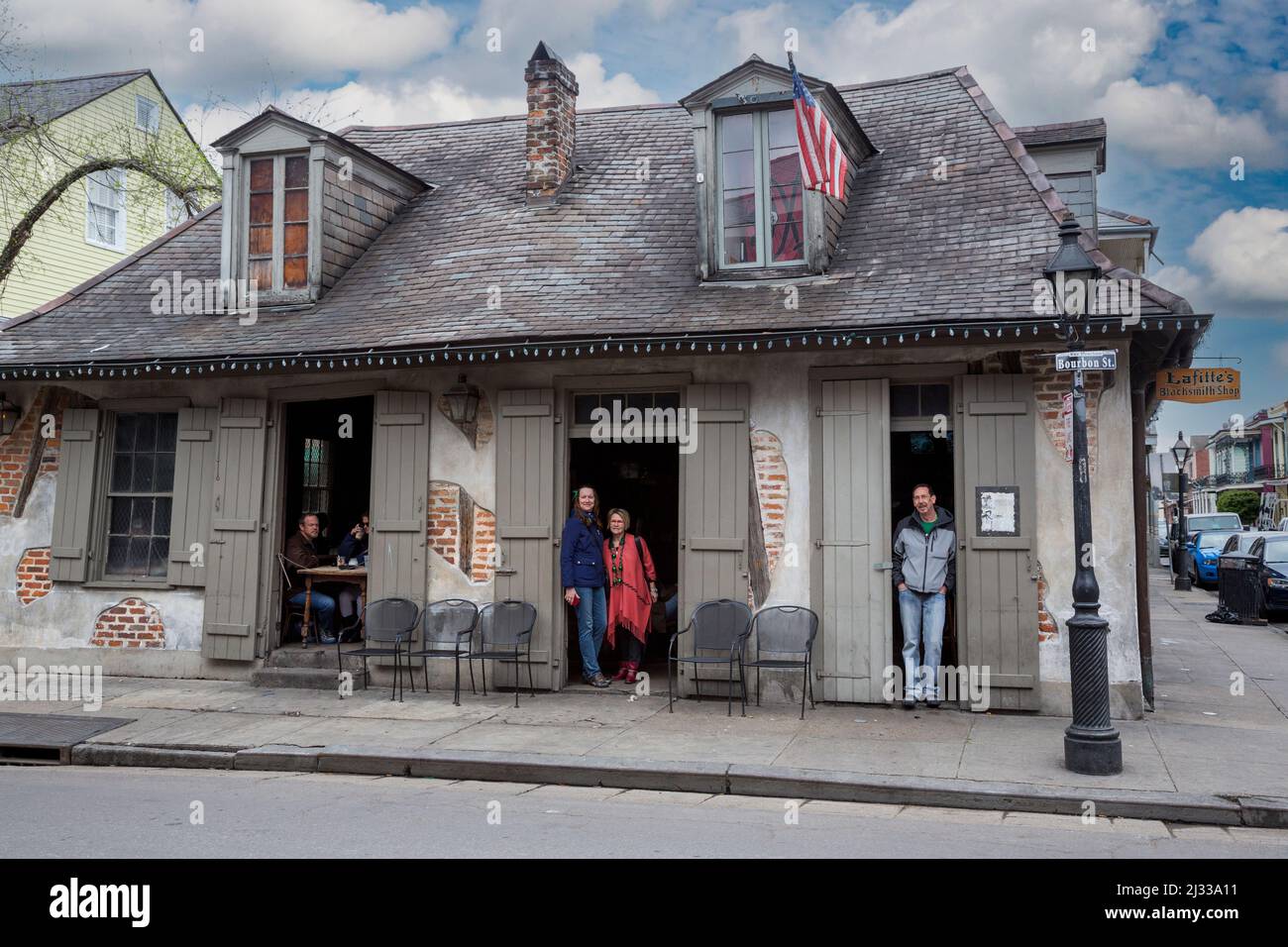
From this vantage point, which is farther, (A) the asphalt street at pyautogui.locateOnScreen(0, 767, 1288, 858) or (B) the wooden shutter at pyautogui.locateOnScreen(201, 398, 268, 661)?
(B) the wooden shutter at pyautogui.locateOnScreen(201, 398, 268, 661)

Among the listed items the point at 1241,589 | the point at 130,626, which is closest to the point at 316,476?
the point at 130,626

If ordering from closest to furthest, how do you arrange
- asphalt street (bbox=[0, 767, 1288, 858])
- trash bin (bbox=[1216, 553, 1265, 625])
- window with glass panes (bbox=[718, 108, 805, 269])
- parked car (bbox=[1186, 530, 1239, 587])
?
asphalt street (bbox=[0, 767, 1288, 858])
window with glass panes (bbox=[718, 108, 805, 269])
trash bin (bbox=[1216, 553, 1265, 625])
parked car (bbox=[1186, 530, 1239, 587])

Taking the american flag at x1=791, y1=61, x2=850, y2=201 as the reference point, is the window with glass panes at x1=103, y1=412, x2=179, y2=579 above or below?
below

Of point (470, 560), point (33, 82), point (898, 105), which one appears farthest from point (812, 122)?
point (33, 82)

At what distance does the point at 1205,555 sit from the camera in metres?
25.2

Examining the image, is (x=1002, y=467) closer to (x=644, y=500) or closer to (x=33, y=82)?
(x=644, y=500)

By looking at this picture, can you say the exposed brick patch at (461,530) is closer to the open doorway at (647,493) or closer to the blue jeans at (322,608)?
the blue jeans at (322,608)

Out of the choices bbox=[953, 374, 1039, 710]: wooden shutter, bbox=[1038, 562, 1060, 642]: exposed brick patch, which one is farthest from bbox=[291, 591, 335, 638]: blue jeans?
bbox=[1038, 562, 1060, 642]: exposed brick patch

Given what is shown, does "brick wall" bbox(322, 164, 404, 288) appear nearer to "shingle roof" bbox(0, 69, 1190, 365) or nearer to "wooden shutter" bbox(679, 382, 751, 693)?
"shingle roof" bbox(0, 69, 1190, 365)

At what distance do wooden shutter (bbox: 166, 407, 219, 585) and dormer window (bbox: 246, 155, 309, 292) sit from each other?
1.70 m

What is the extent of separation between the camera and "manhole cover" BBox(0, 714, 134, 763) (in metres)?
8.16

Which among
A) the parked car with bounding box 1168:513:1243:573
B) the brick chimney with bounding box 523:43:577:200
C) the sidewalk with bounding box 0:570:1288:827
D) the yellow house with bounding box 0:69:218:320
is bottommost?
the sidewalk with bounding box 0:570:1288:827

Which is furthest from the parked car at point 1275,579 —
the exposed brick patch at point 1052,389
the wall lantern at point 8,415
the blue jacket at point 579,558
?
the wall lantern at point 8,415
